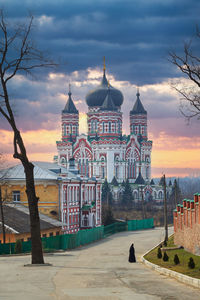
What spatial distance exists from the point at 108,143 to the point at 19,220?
84.3m

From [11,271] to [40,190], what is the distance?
115ft

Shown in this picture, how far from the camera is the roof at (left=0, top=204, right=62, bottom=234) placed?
39550mm

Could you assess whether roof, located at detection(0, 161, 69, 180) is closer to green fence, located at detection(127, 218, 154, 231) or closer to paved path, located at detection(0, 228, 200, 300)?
green fence, located at detection(127, 218, 154, 231)

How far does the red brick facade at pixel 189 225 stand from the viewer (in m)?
26.2

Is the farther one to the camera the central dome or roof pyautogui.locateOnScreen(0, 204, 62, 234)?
the central dome

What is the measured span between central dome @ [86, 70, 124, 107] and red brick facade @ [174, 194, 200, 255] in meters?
101

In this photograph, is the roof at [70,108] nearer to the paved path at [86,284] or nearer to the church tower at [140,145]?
the church tower at [140,145]

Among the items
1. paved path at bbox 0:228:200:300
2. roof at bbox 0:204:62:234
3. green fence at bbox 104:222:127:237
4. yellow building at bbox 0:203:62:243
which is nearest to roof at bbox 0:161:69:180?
yellow building at bbox 0:203:62:243

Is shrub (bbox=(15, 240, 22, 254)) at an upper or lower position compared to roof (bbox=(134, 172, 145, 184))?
lower

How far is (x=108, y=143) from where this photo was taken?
414 ft

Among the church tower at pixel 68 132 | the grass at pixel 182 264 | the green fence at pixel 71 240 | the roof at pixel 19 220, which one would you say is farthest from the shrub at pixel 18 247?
the church tower at pixel 68 132

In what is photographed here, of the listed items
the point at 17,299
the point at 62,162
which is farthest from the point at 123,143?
the point at 17,299

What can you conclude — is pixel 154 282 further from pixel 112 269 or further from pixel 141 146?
pixel 141 146

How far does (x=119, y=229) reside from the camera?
60.9m
